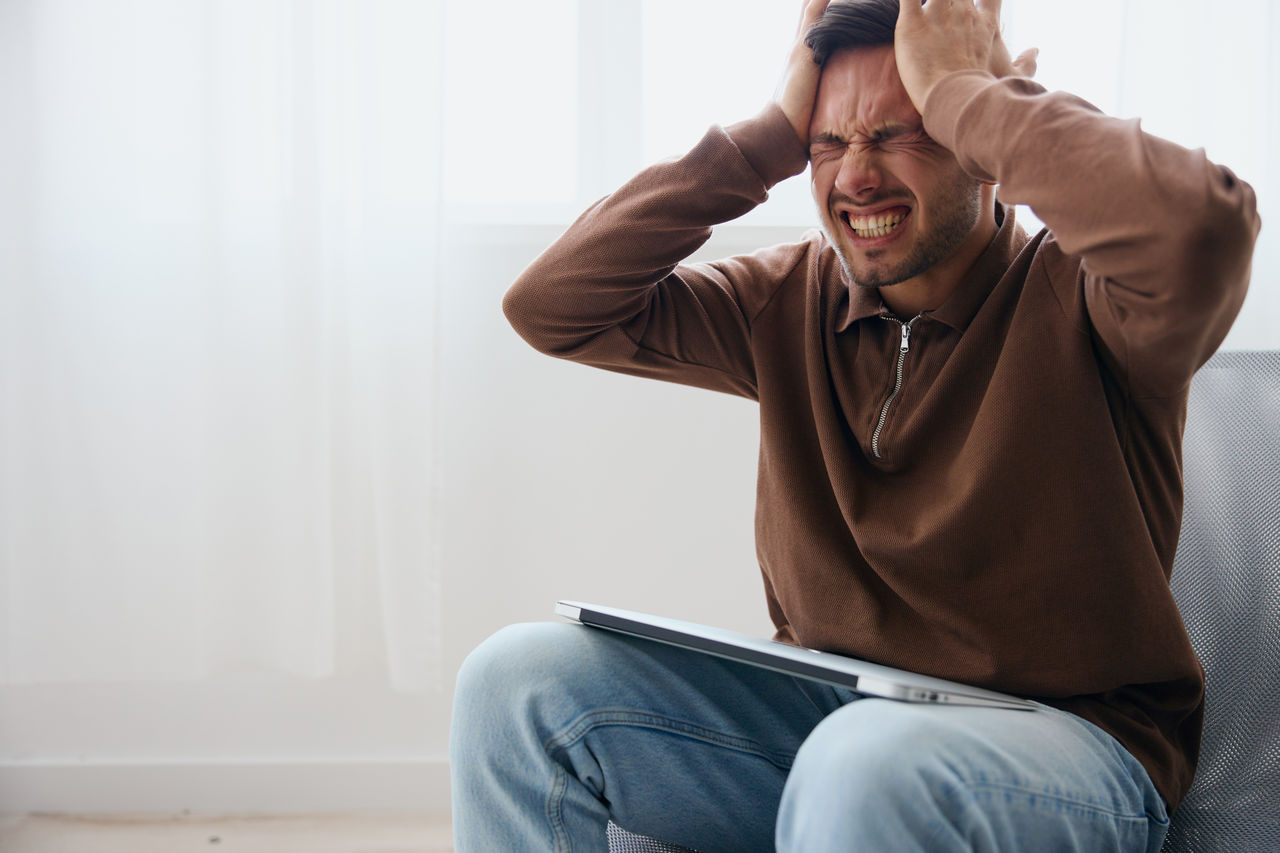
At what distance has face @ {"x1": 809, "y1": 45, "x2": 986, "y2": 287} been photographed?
1064 mm

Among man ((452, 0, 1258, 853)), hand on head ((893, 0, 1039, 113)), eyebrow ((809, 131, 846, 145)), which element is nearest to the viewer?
man ((452, 0, 1258, 853))

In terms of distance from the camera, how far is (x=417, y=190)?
171cm

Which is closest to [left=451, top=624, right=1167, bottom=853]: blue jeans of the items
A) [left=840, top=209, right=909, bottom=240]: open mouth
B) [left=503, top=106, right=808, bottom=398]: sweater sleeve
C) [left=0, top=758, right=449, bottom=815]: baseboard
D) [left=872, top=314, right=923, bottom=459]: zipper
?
[left=872, top=314, right=923, bottom=459]: zipper

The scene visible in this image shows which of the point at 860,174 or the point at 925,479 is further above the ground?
the point at 860,174

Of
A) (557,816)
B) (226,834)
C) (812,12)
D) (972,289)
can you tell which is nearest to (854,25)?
(812,12)

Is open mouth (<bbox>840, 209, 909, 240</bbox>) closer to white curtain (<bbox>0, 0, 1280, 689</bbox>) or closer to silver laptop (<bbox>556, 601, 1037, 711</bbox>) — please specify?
silver laptop (<bbox>556, 601, 1037, 711</bbox>)

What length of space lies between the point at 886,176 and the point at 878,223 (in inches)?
2.0

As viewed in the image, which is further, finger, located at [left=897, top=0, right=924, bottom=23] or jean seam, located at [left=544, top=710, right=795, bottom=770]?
finger, located at [left=897, top=0, right=924, bottom=23]

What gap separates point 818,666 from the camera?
72cm

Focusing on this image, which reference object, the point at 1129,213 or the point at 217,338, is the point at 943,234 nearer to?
the point at 1129,213

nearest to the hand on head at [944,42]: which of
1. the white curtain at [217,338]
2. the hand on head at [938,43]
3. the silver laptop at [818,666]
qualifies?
the hand on head at [938,43]

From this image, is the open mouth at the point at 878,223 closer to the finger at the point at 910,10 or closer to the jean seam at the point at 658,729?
the finger at the point at 910,10

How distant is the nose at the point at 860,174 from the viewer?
107 cm

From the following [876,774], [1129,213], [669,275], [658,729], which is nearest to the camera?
[876,774]
